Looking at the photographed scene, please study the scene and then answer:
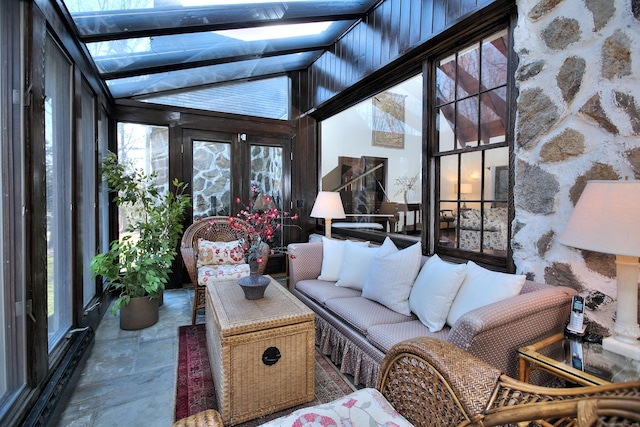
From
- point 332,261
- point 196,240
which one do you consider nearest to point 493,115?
point 332,261

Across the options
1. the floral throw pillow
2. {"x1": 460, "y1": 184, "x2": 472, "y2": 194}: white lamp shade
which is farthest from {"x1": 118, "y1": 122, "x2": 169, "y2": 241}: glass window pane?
{"x1": 460, "y1": 184, "x2": 472, "y2": 194}: white lamp shade

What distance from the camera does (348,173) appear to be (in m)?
4.23

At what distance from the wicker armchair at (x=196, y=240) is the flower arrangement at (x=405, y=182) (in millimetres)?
1574

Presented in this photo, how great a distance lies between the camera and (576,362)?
4.29ft

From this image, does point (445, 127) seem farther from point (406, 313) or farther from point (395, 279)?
point (406, 313)

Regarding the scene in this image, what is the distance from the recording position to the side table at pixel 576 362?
1.19 metres

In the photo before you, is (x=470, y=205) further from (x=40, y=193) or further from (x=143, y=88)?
(x=143, y=88)

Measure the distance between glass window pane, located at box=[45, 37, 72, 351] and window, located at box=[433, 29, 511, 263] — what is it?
285cm

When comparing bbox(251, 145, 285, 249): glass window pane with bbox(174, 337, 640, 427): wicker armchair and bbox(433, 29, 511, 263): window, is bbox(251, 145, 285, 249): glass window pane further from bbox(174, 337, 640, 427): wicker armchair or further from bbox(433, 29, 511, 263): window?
bbox(174, 337, 640, 427): wicker armchair

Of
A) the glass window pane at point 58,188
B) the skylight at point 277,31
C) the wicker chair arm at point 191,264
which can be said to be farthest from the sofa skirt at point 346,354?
the skylight at point 277,31

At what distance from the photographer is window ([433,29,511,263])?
215cm

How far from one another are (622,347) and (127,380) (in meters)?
2.72

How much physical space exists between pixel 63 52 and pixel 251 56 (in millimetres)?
1993

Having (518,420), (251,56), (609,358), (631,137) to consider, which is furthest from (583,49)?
(251,56)
